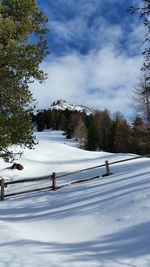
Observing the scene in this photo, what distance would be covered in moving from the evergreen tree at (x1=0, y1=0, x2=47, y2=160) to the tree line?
18497mm

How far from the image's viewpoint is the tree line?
159 ft

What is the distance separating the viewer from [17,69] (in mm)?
16484

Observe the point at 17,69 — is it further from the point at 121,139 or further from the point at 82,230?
the point at 121,139

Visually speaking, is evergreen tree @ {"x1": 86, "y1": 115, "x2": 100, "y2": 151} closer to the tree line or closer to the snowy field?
the tree line

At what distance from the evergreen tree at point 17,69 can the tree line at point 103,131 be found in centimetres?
1850

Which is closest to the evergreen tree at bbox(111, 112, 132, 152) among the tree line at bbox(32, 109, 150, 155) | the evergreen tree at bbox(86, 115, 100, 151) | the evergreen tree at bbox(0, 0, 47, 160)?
the tree line at bbox(32, 109, 150, 155)

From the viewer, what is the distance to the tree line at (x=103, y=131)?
48.5 m

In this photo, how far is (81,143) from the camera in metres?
90.8

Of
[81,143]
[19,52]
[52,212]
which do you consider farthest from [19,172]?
[81,143]

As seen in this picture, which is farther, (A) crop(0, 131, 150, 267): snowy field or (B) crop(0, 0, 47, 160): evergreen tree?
(B) crop(0, 0, 47, 160): evergreen tree

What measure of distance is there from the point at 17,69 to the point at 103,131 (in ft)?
279

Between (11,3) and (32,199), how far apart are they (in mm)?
8934

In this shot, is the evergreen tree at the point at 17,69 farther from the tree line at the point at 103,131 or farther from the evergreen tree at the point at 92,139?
the evergreen tree at the point at 92,139

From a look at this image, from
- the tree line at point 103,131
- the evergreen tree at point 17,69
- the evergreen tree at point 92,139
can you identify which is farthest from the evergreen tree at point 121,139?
the evergreen tree at point 17,69
